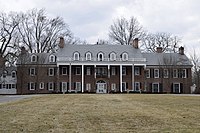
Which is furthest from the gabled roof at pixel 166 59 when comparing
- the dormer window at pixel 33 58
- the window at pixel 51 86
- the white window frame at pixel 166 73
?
the dormer window at pixel 33 58

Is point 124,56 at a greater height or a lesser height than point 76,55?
lesser

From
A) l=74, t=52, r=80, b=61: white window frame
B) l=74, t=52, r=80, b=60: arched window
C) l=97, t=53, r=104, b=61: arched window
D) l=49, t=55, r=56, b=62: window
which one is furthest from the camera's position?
l=49, t=55, r=56, b=62: window

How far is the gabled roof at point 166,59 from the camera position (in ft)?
203

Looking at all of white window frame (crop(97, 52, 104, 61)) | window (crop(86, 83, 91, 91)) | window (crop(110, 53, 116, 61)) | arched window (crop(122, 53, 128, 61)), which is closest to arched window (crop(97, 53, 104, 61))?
white window frame (crop(97, 52, 104, 61))

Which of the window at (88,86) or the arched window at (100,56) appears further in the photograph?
the window at (88,86)

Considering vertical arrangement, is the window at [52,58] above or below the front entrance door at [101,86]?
above

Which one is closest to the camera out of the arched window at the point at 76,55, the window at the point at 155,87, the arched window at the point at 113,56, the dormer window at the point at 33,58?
the arched window at the point at 76,55

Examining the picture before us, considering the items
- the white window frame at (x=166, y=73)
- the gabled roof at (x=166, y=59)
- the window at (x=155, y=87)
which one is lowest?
the window at (x=155, y=87)

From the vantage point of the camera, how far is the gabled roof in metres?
61.8

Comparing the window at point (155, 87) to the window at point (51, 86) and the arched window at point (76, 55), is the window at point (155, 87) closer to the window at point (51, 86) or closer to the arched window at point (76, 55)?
the arched window at point (76, 55)

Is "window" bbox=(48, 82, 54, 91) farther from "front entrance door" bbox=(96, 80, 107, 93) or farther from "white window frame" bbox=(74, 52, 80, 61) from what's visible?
"front entrance door" bbox=(96, 80, 107, 93)

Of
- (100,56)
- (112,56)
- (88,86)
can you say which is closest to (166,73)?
(112,56)

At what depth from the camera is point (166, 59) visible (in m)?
62.0

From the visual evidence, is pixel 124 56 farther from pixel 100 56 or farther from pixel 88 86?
pixel 88 86
